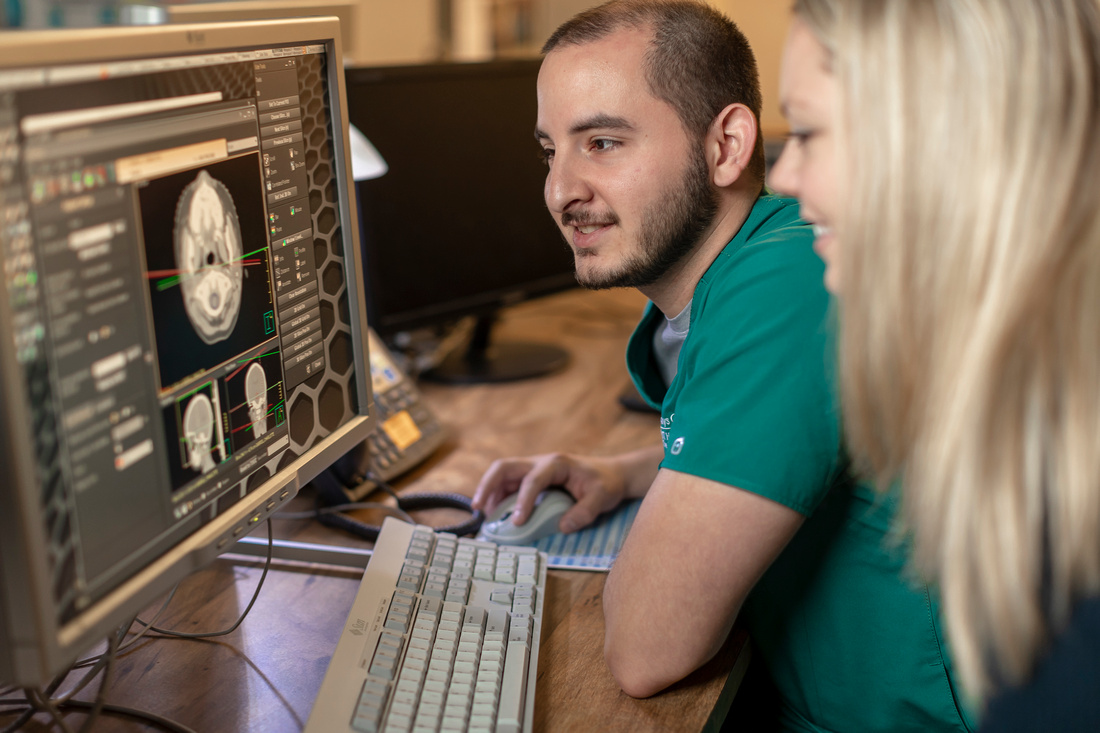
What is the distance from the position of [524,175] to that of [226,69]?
986 mm

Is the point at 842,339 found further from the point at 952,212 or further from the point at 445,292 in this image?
the point at 445,292

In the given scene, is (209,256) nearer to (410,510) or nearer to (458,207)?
(410,510)

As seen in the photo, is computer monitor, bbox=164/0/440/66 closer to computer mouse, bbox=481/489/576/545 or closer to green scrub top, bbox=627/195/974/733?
computer mouse, bbox=481/489/576/545

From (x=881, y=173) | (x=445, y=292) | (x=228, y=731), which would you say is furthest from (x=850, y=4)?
(x=445, y=292)

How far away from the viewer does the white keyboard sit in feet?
2.25

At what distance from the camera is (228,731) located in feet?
2.36

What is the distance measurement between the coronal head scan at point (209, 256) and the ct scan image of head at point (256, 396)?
5 cm

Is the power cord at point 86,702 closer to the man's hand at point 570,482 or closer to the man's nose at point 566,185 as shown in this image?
the man's hand at point 570,482

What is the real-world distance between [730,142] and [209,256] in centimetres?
61

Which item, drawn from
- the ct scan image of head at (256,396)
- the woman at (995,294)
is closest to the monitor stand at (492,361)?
the ct scan image of head at (256,396)

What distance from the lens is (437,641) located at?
775 millimetres

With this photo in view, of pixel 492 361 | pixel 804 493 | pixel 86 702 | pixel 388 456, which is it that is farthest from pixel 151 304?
pixel 492 361

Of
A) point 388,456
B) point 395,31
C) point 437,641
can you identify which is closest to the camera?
point 437,641

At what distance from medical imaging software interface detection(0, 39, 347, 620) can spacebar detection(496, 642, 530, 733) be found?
0.90 feet
